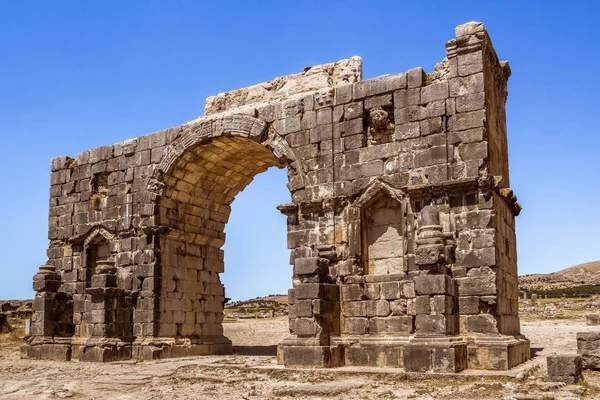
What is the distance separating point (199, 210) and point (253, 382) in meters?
6.85

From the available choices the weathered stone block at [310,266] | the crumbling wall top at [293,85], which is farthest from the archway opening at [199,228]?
the weathered stone block at [310,266]

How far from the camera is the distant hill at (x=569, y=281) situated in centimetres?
4944

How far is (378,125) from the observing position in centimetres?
1259

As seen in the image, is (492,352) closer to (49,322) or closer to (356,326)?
(356,326)

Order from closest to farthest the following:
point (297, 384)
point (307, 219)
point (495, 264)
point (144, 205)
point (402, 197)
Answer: point (297, 384)
point (495, 264)
point (402, 197)
point (307, 219)
point (144, 205)

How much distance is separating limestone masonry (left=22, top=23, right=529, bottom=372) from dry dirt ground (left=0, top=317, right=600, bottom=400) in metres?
0.55

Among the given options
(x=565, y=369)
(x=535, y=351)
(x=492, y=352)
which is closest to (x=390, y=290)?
(x=492, y=352)

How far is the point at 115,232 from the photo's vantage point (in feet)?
52.4

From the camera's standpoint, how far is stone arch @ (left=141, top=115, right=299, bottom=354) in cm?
1498

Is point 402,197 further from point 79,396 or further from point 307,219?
point 79,396

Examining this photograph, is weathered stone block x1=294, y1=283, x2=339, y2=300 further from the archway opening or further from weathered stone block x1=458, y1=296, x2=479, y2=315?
the archway opening

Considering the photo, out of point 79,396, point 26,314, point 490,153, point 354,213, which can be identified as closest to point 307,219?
point 354,213

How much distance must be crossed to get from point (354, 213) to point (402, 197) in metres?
0.96

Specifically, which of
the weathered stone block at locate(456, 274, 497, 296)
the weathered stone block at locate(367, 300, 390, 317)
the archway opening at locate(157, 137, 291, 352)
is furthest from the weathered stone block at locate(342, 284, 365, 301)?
the archway opening at locate(157, 137, 291, 352)
